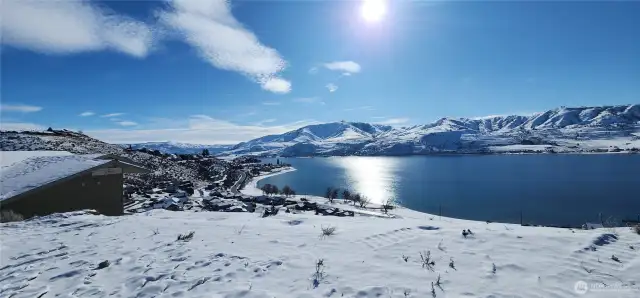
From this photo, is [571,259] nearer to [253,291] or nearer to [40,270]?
[253,291]

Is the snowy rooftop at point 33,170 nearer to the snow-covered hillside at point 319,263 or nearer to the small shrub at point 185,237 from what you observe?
the snow-covered hillside at point 319,263

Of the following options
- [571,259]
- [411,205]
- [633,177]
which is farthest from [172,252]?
[633,177]

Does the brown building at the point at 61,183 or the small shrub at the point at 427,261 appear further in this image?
the brown building at the point at 61,183

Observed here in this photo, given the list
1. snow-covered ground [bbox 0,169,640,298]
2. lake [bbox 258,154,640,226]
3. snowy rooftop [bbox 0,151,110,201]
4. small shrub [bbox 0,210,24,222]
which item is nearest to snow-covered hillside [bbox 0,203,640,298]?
snow-covered ground [bbox 0,169,640,298]

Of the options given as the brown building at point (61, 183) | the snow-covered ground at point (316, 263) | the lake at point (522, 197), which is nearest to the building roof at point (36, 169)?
the brown building at point (61, 183)

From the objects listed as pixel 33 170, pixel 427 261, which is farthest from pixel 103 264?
pixel 33 170

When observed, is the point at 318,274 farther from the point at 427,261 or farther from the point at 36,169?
the point at 36,169

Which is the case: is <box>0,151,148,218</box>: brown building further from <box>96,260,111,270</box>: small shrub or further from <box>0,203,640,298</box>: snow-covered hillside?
<box>96,260,111,270</box>: small shrub
